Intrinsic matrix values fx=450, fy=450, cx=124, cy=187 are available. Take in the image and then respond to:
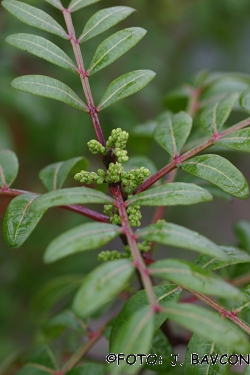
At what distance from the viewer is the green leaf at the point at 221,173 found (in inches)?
30.6

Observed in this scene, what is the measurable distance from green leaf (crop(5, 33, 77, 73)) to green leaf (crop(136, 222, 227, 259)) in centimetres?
35

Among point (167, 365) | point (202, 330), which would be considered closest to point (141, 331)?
point (202, 330)

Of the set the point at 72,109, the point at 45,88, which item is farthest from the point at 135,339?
the point at 72,109

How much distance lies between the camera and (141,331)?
0.49m

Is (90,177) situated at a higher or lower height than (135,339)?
higher

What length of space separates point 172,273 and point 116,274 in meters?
0.08

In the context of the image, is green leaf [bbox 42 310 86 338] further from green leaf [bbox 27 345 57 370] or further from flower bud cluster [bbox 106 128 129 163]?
flower bud cluster [bbox 106 128 129 163]

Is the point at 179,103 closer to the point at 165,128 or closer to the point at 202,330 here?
the point at 165,128

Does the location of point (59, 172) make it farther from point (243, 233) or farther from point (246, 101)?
point (243, 233)

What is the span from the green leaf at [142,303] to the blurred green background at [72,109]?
26.9 inches

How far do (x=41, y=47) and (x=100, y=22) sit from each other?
0.14 meters

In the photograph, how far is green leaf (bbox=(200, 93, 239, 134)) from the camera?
3.07 feet

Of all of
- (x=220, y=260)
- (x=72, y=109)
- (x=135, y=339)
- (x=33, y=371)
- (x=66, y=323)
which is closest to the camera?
(x=135, y=339)

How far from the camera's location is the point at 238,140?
831mm
